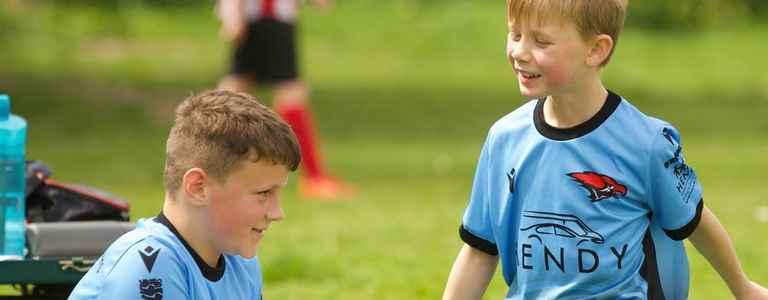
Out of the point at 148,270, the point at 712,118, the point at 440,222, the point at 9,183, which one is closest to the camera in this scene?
the point at 148,270

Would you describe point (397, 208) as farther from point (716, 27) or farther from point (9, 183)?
point (716, 27)

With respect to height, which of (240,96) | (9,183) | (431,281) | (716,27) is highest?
(240,96)

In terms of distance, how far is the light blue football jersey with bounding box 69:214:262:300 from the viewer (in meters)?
3.71

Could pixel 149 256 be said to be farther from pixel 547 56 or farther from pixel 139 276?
pixel 547 56

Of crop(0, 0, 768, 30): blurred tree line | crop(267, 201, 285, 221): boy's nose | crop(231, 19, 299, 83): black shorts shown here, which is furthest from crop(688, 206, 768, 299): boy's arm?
crop(0, 0, 768, 30): blurred tree line

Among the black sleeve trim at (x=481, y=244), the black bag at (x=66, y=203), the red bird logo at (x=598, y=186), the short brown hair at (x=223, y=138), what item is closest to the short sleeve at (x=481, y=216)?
the black sleeve trim at (x=481, y=244)

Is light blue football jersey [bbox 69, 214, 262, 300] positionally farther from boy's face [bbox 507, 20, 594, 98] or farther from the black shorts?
the black shorts

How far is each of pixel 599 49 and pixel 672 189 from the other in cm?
39

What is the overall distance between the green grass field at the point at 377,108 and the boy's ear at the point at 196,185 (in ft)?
9.13

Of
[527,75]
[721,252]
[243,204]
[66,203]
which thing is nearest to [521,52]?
[527,75]

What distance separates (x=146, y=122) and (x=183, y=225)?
35.4 feet

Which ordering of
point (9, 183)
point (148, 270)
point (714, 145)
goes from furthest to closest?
point (714, 145), point (9, 183), point (148, 270)

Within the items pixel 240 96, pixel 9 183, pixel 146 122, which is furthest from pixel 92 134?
pixel 240 96

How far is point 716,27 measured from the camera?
853 inches
